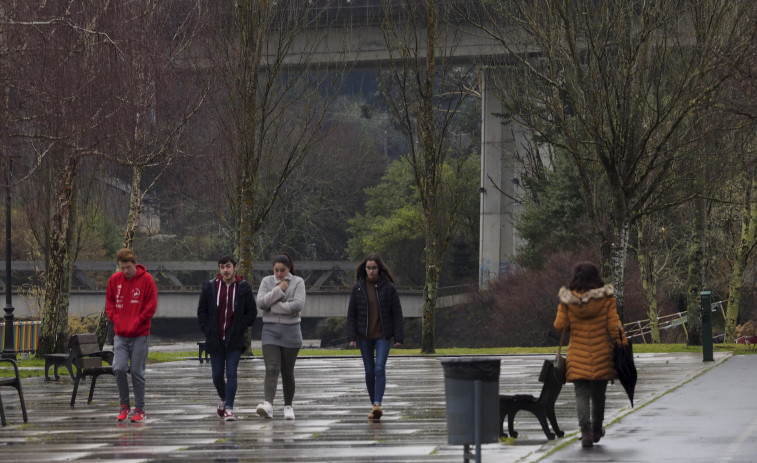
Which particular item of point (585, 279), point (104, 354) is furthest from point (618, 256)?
point (585, 279)

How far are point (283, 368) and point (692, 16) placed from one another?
58.8 feet

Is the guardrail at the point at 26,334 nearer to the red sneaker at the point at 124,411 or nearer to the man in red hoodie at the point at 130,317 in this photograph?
the red sneaker at the point at 124,411

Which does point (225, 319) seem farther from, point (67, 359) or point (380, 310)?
point (67, 359)

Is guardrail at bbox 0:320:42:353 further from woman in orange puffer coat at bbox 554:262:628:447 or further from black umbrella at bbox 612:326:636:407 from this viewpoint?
black umbrella at bbox 612:326:636:407

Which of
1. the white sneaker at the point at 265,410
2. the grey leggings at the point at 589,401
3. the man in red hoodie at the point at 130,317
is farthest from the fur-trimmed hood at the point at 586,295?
the man in red hoodie at the point at 130,317

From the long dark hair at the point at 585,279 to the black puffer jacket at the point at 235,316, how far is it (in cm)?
458

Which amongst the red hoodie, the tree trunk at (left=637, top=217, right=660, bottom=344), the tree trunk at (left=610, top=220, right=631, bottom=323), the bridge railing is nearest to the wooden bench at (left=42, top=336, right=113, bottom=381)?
the red hoodie

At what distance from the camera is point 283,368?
50.0ft

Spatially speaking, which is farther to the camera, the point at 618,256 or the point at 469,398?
the point at 618,256

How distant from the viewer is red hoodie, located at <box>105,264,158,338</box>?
1493 centimetres

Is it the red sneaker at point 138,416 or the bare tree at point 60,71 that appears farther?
the bare tree at point 60,71

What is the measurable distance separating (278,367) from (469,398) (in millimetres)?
5574

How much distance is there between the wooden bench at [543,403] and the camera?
12.5 m

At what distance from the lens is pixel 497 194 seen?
64.1 meters
